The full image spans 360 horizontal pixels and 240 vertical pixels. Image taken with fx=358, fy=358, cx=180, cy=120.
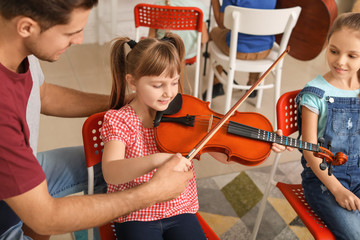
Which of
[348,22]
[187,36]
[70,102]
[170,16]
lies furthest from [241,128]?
[187,36]

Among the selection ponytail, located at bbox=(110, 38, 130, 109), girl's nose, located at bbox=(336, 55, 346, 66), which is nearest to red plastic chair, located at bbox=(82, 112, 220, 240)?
ponytail, located at bbox=(110, 38, 130, 109)

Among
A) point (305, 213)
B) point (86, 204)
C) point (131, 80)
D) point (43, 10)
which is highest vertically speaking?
point (43, 10)

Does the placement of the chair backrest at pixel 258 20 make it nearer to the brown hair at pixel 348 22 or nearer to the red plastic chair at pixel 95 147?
the brown hair at pixel 348 22

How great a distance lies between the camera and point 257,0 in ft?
7.27

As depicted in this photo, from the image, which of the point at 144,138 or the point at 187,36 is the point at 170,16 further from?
the point at 144,138

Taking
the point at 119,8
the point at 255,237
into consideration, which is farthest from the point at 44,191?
the point at 119,8

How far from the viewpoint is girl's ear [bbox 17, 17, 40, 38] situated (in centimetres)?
91

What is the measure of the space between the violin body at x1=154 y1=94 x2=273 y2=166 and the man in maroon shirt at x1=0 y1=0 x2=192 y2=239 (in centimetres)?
20

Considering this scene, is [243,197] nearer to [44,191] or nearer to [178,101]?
[178,101]

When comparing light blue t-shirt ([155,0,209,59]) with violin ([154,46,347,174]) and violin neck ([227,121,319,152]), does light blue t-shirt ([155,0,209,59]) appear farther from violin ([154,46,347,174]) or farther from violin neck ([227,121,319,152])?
violin neck ([227,121,319,152])

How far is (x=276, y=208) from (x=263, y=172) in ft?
0.96

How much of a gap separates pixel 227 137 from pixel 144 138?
0.32 metres

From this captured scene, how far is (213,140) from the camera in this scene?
4.45 ft

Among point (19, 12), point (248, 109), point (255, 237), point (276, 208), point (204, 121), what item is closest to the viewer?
point (19, 12)
